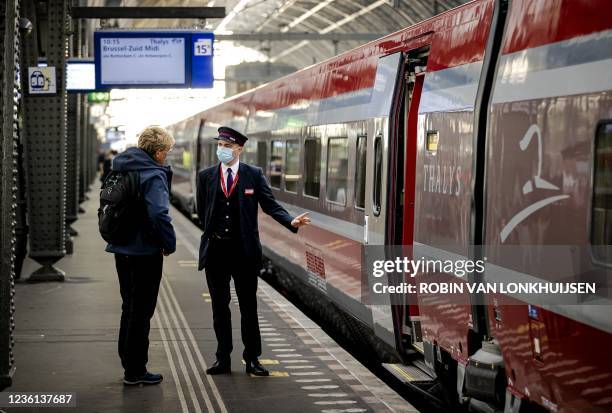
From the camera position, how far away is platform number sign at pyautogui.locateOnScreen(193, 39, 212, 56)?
17219 millimetres

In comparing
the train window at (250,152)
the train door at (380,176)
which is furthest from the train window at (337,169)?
the train window at (250,152)

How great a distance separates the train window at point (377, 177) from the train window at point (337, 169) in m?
1.33

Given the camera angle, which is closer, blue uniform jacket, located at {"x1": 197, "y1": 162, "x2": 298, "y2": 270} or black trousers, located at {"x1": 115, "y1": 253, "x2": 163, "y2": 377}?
black trousers, located at {"x1": 115, "y1": 253, "x2": 163, "y2": 377}

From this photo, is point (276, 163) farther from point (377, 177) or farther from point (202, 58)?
point (377, 177)

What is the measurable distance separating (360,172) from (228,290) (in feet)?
8.48

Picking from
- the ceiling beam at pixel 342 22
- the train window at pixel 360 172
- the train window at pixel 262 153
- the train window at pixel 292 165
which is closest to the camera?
the train window at pixel 360 172

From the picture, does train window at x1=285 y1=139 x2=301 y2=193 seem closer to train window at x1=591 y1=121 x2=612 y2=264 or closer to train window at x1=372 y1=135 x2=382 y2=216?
train window at x1=372 y1=135 x2=382 y2=216

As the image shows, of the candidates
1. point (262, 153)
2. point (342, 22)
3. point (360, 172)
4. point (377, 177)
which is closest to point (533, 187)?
point (377, 177)

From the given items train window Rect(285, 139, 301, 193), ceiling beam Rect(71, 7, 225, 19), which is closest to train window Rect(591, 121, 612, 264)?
train window Rect(285, 139, 301, 193)

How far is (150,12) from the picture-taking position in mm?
14258

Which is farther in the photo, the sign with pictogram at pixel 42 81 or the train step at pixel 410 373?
the sign with pictogram at pixel 42 81

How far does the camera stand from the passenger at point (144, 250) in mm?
6578

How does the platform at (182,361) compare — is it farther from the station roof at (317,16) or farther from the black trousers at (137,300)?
the station roof at (317,16)

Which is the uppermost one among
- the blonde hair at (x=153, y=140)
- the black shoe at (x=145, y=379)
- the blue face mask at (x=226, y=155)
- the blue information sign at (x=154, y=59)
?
the blue information sign at (x=154, y=59)
